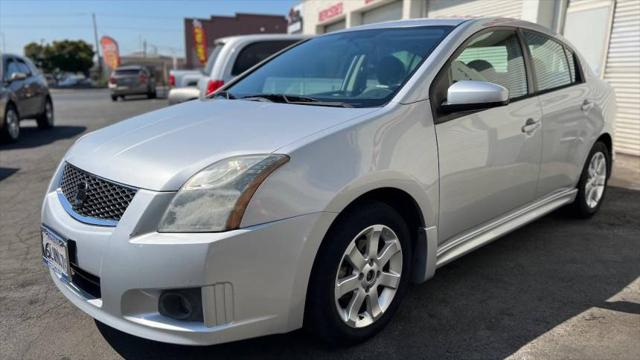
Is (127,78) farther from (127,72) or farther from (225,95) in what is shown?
(225,95)

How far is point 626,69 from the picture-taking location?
7.71 metres

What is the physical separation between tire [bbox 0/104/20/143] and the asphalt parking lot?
18.0 ft

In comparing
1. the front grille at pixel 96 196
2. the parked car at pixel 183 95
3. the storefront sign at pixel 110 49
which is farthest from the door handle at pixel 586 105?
the storefront sign at pixel 110 49

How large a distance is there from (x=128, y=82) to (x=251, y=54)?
18419mm

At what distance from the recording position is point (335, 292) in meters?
2.29

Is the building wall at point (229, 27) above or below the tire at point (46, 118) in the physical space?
above

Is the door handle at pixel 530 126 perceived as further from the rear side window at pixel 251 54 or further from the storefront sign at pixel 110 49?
the storefront sign at pixel 110 49

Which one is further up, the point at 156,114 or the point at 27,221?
the point at 156,114

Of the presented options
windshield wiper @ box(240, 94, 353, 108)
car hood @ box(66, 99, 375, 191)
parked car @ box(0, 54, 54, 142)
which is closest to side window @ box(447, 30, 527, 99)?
windshield wiper @ box(240, 94, 353, 108)

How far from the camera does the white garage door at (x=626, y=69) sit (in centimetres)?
756

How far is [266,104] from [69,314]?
160 centimetres

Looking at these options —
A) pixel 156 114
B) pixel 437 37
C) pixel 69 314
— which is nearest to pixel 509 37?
pixel 437 37

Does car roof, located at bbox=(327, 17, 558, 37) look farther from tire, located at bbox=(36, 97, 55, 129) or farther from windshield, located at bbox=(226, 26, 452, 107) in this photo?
tire, located at bbox=(36, 97, 55, 129)

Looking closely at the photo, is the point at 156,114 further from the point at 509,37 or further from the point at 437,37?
the point at 509,37
